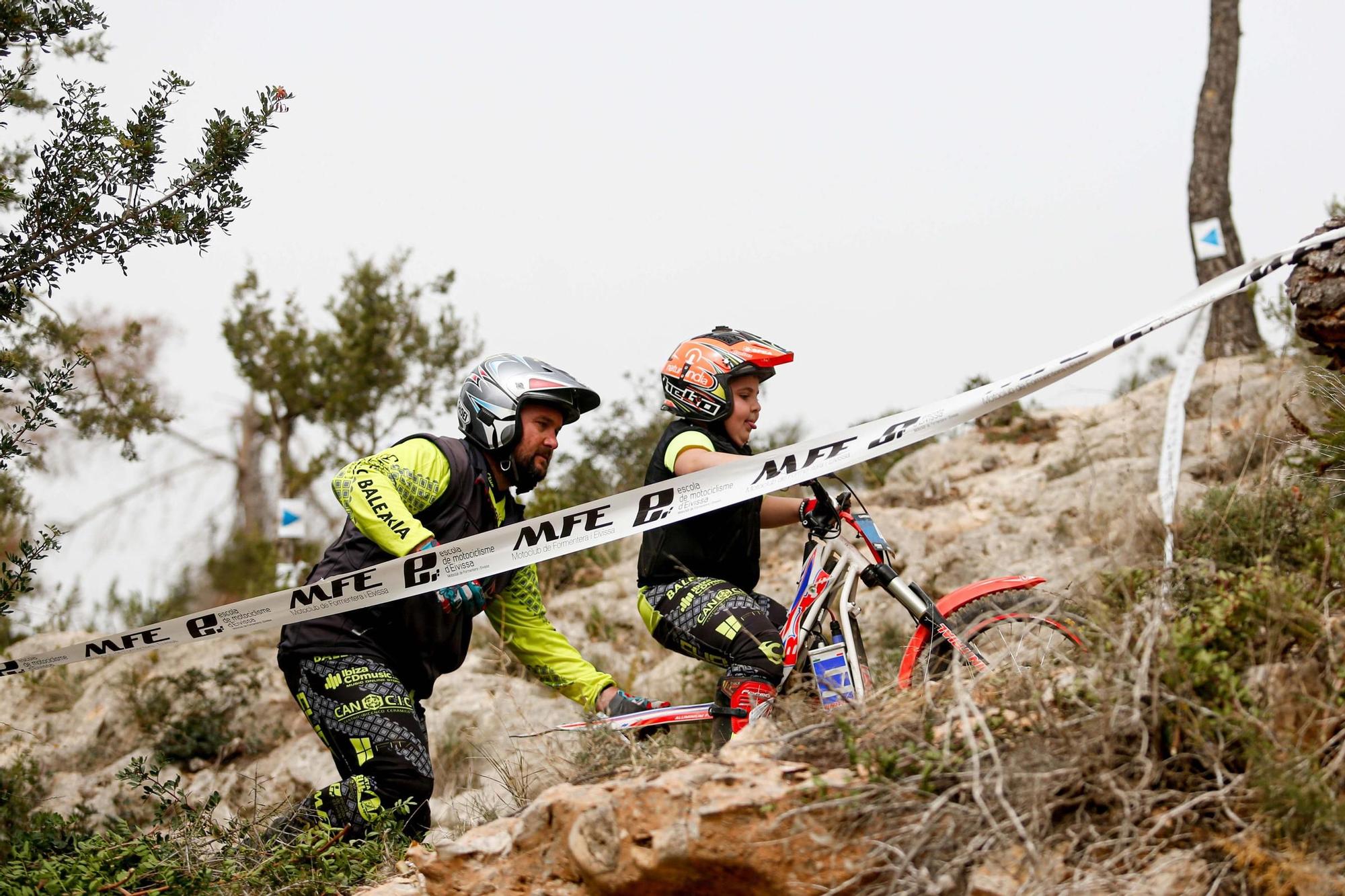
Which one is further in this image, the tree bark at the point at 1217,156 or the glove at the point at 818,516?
the tree bark at the point at 1217,156

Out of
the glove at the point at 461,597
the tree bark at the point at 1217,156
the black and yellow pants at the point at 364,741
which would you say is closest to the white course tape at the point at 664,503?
the glove at the point at 461,597

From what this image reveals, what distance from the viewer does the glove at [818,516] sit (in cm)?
533

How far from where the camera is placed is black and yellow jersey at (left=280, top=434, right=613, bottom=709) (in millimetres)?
5215

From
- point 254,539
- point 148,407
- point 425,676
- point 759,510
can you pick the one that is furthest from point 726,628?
point 254,539

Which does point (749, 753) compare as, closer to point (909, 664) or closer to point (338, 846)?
point (909, 664)

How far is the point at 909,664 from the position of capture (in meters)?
4.75

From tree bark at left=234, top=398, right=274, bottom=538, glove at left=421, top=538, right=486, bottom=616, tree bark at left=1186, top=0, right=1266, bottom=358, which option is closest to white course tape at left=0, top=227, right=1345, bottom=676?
glove at left=421, top=538, right=486, bottom=616

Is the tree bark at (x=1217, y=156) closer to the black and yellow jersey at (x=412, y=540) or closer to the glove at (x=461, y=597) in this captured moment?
the black and yellow jersey at (x=412, y=540)

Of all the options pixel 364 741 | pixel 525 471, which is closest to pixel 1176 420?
pixel 525 471

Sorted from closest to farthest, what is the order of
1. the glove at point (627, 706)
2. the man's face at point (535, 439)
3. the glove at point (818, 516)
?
1. the glove at point (818, 516)
2. the glove at point (627, 706)
3. the man's face at point (535, 439)

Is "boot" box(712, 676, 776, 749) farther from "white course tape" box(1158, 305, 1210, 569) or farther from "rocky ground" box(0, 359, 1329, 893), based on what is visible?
"white course tape" box(1158, 305, 1210, 569)

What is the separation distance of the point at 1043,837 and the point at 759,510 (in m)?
2.71

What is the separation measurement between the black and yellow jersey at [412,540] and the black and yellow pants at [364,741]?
11cm

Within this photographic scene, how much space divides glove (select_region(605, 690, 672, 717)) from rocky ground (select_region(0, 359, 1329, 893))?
0.88ft
